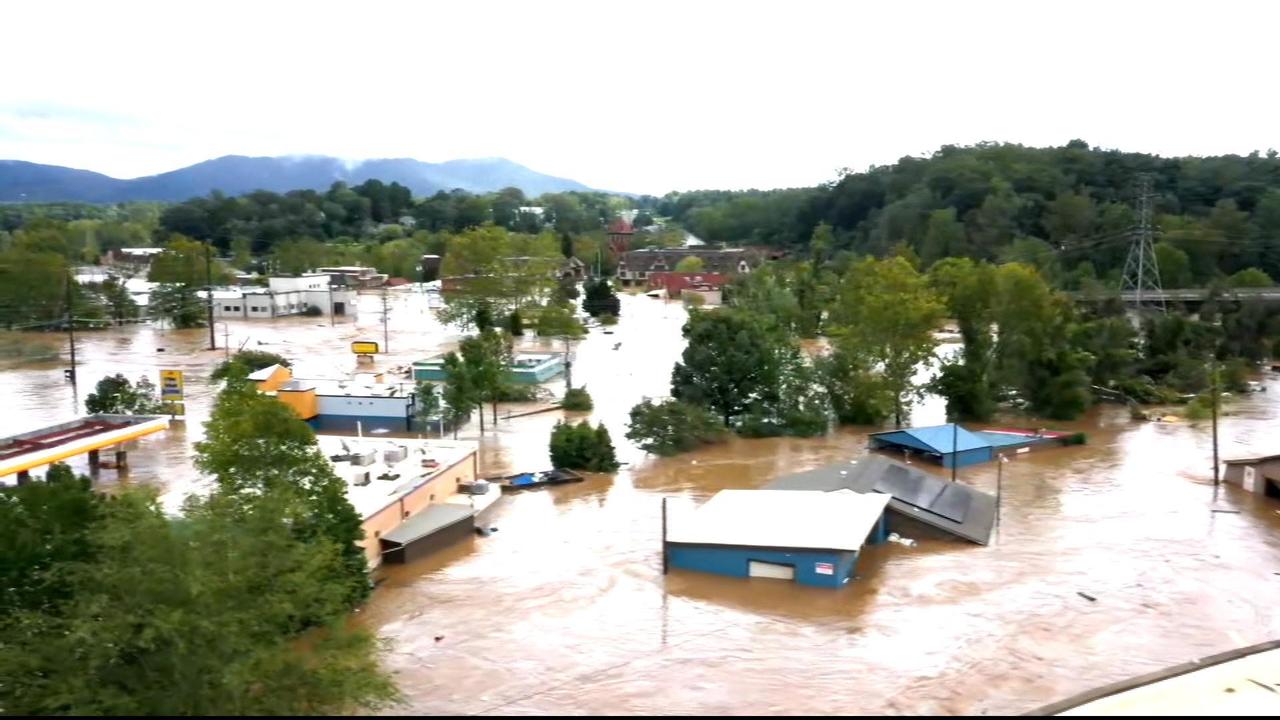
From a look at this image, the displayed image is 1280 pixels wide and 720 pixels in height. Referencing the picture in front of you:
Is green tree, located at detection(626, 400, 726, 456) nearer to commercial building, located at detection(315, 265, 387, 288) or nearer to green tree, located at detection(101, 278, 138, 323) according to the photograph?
green tree, located at detection(101, 278, 138, 323)

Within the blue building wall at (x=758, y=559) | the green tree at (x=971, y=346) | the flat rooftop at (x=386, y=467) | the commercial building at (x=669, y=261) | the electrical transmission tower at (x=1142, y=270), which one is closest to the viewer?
the blue building wall at (x=758, y=559)

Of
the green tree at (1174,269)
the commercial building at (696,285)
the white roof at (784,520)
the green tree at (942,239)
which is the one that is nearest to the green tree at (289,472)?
the white roof at (784,520)

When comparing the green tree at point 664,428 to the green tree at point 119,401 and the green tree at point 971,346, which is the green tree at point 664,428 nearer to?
the green tree at point 971,346

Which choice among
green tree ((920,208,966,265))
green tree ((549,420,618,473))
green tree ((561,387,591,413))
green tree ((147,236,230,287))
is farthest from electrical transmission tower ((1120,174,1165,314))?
green tree ((147,236,230,287))

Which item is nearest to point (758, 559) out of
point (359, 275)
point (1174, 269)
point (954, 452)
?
point (954, 452)

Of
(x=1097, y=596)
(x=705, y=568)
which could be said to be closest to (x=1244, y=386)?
(x=1097, y=596)

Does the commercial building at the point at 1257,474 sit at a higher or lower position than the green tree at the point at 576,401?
lower
